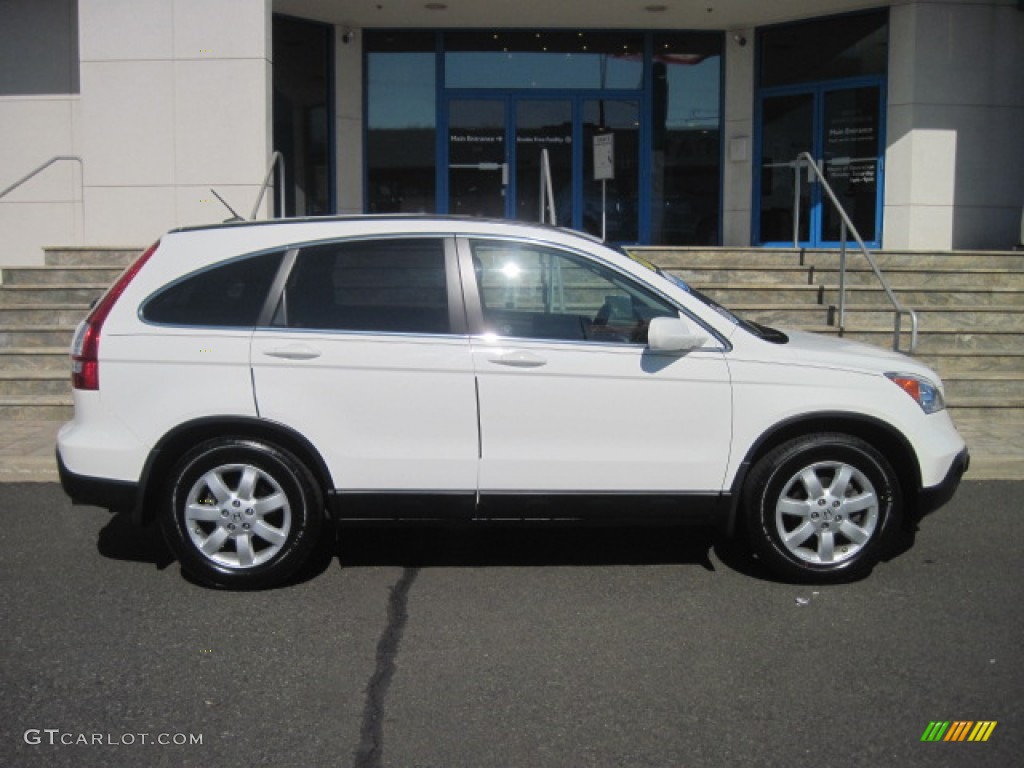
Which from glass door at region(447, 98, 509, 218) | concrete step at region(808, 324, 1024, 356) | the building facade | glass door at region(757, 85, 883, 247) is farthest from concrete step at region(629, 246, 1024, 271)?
glass door at region(447, 98, 509, 218)

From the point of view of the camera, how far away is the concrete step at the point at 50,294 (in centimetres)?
1038

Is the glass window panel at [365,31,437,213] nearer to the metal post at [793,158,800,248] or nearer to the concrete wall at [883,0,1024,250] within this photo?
the metal post at [793,158,800,248]

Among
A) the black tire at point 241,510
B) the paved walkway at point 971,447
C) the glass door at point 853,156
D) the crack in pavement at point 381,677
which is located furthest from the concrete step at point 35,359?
the glass door at point 853,156

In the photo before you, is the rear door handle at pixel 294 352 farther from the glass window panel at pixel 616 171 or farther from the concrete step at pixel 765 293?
the glass window panel at pixel 616 171

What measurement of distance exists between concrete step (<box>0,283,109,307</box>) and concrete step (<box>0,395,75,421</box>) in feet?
5.61

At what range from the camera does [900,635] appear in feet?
14.5

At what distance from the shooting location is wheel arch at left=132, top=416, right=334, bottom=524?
4.80 m

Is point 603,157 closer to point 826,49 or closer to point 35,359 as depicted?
point 826,49

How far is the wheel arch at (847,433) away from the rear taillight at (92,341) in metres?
3.08

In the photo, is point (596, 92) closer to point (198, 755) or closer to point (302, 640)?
point (302, 640)

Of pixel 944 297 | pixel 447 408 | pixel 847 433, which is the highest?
pixel 944 297

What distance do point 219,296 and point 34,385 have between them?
5.16 m

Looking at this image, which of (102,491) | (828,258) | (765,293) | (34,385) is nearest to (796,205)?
(828,258)

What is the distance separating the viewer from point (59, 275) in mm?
10789
